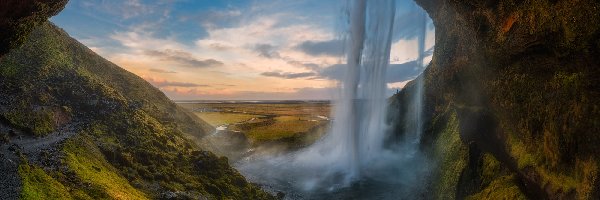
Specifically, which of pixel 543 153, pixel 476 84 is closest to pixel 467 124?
pixel 476 84

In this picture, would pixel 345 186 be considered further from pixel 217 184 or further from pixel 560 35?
pixel 560 35

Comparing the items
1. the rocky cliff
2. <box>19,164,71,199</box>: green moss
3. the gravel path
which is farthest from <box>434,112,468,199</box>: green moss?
the gravel path

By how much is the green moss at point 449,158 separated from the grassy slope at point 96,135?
20.4 m

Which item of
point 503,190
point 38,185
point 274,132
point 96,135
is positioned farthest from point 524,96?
point 274,132

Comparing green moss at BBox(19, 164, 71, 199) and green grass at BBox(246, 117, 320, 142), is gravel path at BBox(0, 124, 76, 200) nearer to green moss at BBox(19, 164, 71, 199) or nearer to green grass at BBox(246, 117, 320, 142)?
green moss at BBox(19, 164, 71, 199)

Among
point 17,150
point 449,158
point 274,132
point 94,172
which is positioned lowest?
point 274,132

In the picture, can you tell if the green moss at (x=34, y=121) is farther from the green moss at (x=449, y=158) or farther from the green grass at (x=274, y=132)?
the green grass at (x=274, y=132)

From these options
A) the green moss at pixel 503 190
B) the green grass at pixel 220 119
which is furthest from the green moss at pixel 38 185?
the green grass at pixel 220 119

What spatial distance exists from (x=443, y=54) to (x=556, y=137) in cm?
2195

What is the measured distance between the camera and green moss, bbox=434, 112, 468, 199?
37441mm

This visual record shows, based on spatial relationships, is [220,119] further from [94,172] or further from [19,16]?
[19,16]

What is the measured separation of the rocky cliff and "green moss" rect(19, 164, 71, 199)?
98.0 feet

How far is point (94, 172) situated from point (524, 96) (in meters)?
33.2

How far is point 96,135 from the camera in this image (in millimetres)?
40969
